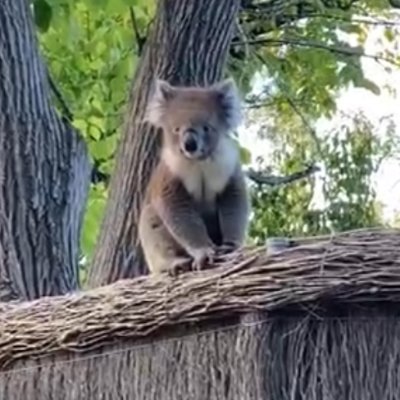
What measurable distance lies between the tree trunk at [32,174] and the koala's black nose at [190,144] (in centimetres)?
78

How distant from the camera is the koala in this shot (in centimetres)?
403

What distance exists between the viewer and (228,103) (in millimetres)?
4422

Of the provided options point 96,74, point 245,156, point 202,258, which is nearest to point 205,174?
point 202,258

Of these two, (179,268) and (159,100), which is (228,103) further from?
(179,268)

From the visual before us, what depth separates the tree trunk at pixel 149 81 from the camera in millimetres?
4734

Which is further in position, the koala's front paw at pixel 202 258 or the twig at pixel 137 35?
the twig at pixel 137 35

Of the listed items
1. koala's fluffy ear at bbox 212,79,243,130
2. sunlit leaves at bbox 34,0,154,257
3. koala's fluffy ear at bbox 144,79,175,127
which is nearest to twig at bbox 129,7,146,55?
sunlit leaves at bbox 34,0,154,257

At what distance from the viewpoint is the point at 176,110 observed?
442cm

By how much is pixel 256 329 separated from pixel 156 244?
4.02 ft

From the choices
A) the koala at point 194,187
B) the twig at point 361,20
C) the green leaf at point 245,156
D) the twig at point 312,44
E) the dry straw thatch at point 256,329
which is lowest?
the dry straw thatch at point 256,329

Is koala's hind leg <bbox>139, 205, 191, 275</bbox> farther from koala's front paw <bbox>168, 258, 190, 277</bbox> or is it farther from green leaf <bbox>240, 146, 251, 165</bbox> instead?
green leaf <bbox>240, 146, 251, 165</bbox>

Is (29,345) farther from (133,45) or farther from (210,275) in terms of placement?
(133,45)

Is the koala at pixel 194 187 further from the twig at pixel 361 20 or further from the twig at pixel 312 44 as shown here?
the twig at pixel 361 20

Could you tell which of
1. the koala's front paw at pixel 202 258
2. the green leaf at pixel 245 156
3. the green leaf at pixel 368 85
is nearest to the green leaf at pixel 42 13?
the green leaf at pixel 245 156
